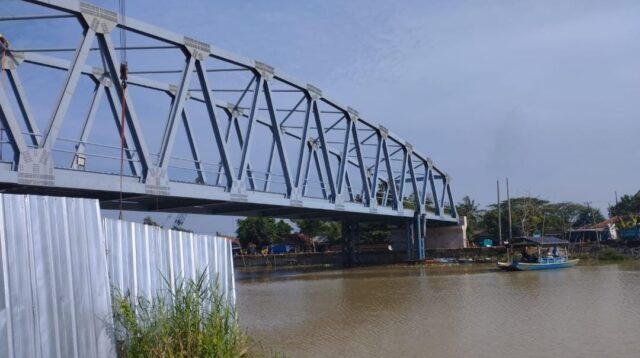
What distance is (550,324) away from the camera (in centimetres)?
1508

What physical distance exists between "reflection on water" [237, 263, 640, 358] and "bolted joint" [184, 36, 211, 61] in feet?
32.2

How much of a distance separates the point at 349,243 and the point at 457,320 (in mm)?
40224

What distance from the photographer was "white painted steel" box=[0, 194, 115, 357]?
5.39 meters

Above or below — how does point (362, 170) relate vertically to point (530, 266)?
above

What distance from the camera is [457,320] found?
16.4 meters

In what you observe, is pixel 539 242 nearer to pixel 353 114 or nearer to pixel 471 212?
pixel 353 114

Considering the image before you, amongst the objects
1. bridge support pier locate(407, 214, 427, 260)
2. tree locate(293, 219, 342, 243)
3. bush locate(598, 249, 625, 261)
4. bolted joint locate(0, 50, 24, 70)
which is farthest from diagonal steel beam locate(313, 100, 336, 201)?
tree locate(293, 219, 342, 243)

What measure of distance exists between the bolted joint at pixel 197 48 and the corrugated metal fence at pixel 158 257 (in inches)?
631

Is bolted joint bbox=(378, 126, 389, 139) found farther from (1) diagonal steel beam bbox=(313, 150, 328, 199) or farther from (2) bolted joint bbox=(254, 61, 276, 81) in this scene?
(2) bolted joint bbox=(254, 61, 276, 81)

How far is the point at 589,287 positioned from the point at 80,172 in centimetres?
1958

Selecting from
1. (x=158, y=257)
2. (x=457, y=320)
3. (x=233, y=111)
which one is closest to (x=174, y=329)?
(x=158, y=257)

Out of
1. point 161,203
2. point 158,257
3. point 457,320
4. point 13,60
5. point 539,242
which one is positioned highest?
point 13,60

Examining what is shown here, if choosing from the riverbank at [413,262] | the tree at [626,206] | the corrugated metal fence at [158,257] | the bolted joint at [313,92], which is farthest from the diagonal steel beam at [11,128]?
the tree at [626,206]

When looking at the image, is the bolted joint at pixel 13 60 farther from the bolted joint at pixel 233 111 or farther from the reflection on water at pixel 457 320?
the bolted joint at pixel 233 111
